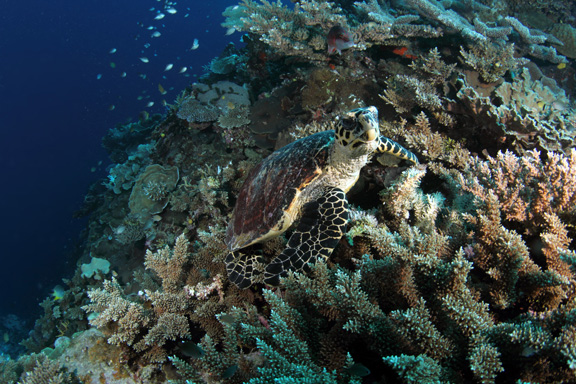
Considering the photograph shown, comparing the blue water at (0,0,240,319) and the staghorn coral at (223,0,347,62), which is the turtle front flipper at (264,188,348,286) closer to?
the staghorn coral at (223,0,347,62)

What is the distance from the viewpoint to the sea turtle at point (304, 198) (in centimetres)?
248

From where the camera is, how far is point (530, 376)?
1.22 m

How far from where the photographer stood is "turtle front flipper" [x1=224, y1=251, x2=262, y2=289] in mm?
2805

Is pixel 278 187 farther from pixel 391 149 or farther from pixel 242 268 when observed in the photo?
pixel 391 149

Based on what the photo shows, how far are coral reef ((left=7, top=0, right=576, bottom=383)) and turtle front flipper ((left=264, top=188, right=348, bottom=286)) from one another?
5.8 inches

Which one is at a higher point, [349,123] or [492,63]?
[492,63]

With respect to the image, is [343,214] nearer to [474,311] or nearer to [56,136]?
[474,311]

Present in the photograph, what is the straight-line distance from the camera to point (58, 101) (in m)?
56.9

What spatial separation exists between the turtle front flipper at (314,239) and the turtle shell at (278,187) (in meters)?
0.33

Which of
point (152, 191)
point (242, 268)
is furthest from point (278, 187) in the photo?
point (152, 191)

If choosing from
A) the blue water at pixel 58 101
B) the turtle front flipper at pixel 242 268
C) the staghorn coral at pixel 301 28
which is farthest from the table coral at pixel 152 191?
the blue water at pixel 58 101

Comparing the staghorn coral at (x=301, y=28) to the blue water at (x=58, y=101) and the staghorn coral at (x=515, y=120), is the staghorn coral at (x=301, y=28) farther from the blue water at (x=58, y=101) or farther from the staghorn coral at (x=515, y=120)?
the blue water at (x=58, y=101)

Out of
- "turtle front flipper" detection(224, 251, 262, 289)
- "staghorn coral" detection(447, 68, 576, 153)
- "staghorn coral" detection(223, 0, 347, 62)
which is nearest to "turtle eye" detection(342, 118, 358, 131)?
"turtle front flipper" detection(224, 251, 262, 289)

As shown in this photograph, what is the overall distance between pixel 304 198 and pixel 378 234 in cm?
110
